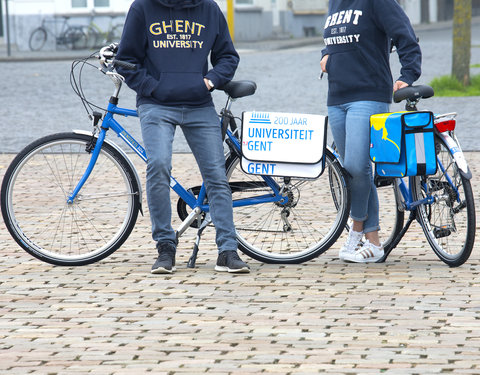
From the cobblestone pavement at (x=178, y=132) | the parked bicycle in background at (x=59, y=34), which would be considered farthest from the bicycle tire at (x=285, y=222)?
the parked bicycle in background at (x=59, y=34)

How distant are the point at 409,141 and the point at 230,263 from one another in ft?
3.85

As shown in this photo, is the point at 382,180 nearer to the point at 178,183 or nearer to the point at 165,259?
the point at 178,183

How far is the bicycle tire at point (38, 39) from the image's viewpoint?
118 ft

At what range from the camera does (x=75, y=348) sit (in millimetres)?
4613

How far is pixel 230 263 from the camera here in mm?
6137

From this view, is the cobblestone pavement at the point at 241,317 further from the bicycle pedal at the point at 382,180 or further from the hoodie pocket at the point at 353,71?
the hoodie pocket at the point at 353,71

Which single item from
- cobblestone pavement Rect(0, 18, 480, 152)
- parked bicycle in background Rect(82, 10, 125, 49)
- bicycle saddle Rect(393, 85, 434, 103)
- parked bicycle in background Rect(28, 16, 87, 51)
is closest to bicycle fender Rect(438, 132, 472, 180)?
bicycle saddle Rect(393, 85, 434, 103)

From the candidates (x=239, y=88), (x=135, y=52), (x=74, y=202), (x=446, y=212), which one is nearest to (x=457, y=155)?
(x=446, y=212)

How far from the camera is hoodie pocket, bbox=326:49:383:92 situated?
6238mm

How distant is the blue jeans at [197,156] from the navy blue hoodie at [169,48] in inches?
3.1

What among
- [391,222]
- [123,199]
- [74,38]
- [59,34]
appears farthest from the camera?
[59,34]

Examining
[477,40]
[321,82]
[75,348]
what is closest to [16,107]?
[321,82]

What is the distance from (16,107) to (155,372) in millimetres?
12690

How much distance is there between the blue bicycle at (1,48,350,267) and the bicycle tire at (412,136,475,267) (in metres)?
0.45
